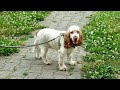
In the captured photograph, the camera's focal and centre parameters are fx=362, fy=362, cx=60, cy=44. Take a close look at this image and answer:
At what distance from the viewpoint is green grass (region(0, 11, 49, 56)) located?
891 centimetres

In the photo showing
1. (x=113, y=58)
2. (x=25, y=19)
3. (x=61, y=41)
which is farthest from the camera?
(x=25, y=19)

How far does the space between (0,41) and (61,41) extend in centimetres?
229

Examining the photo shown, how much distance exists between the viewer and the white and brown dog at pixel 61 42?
22.1 ft

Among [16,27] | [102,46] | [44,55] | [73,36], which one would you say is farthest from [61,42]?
[16,27]

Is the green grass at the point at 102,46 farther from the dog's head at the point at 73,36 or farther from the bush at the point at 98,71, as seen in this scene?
the dog's head at the point at 73,36

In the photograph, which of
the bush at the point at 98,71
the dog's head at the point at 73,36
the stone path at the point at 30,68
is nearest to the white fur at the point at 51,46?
the stone path at the point at 30,68

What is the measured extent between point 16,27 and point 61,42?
3.36 m

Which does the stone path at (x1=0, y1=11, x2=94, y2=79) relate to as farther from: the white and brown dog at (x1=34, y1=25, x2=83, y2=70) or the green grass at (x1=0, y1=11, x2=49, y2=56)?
the green grass at (x1=0, y1=11, x2=49, y2=56)

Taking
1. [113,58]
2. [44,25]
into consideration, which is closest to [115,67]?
[113,58]

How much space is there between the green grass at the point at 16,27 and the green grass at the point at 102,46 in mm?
1566

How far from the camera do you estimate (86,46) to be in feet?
28.2
